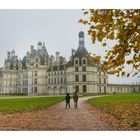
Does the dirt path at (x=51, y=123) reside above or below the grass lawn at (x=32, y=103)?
below

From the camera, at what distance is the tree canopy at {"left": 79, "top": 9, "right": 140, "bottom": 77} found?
6.23 m

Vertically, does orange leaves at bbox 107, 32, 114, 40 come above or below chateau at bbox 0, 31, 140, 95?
above

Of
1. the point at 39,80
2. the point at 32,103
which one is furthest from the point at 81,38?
the point at 32,103

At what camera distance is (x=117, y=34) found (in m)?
6.41

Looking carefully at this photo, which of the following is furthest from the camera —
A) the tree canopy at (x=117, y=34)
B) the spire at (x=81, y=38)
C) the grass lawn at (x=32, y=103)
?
the grass lawn at (x=32, y=103)

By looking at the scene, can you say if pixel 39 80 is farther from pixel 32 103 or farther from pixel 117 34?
pixel 117 34

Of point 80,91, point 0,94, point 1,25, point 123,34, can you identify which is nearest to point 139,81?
point 123,34

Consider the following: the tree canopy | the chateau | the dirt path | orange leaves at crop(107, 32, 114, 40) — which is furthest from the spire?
the dirt path

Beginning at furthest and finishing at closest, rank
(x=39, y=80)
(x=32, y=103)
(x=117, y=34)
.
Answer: (x=32, y=103)
(x=39, y=80)
(x=117, y=34)

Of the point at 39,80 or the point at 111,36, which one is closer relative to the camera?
the point at 111,36

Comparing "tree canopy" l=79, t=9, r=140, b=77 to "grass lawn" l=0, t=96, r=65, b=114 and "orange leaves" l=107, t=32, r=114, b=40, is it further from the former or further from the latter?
"grass lawn" l=0, t=96, r=65, b=114

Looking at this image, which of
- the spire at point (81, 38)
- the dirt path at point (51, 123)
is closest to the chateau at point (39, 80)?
the spire at point (81, 38)

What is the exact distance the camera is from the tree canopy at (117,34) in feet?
20.5

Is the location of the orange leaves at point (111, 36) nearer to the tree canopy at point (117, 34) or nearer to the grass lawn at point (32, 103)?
the tree canopy at point (117, 34)
